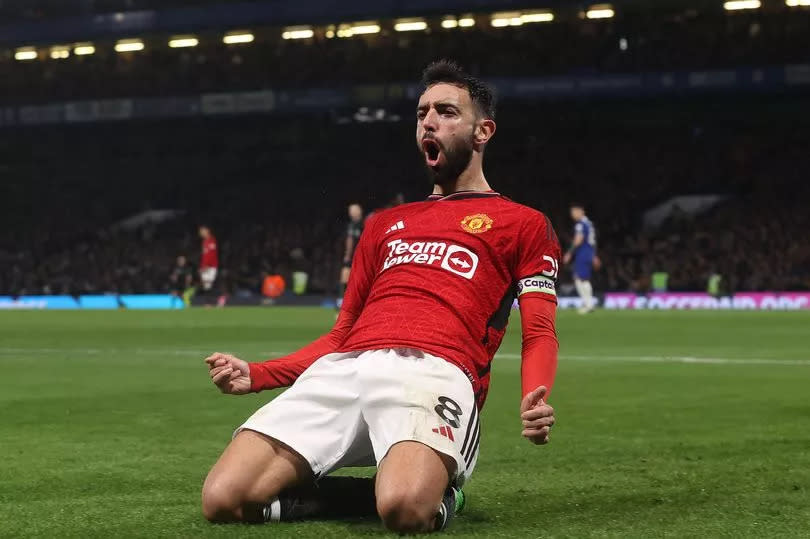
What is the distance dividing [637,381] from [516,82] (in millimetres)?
29891

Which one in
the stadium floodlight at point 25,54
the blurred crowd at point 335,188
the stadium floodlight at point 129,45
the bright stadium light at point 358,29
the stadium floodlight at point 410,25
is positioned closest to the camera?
the blurred crowd at point 335,188

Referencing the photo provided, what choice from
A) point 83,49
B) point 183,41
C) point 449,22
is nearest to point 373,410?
point 449,22

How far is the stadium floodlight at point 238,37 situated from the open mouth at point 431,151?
39584 millimetres

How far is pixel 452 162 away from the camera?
4.95 m

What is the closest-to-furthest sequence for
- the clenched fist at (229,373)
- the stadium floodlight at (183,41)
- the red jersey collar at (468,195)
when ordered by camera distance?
the clenched fist at (229,373) < the red jersey collar at (468,195) < the stadium floodlight at (183,41)

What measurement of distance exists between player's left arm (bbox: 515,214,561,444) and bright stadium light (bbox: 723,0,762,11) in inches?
1392

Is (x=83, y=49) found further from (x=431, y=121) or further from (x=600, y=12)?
(x=431, y=121)

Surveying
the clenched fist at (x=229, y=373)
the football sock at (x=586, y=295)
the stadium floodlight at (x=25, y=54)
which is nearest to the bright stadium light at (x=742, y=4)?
the football sock at (x=586, y=295)

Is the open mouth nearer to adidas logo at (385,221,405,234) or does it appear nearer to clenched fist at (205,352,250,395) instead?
adidas logo at (385,221,405,234)

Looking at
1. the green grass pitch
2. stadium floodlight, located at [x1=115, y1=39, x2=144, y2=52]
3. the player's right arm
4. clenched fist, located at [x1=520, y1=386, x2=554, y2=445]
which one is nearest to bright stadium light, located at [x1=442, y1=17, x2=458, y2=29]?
stadium floodlight, located at [x1=115, y1=39, x2=144, y2=52]

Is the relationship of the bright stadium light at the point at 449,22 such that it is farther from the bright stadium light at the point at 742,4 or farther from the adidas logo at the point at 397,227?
the adidas logo at the point at 397,227

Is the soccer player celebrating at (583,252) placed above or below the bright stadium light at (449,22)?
below

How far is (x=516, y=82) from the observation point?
40.3m

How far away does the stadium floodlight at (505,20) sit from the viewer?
40031 mm
